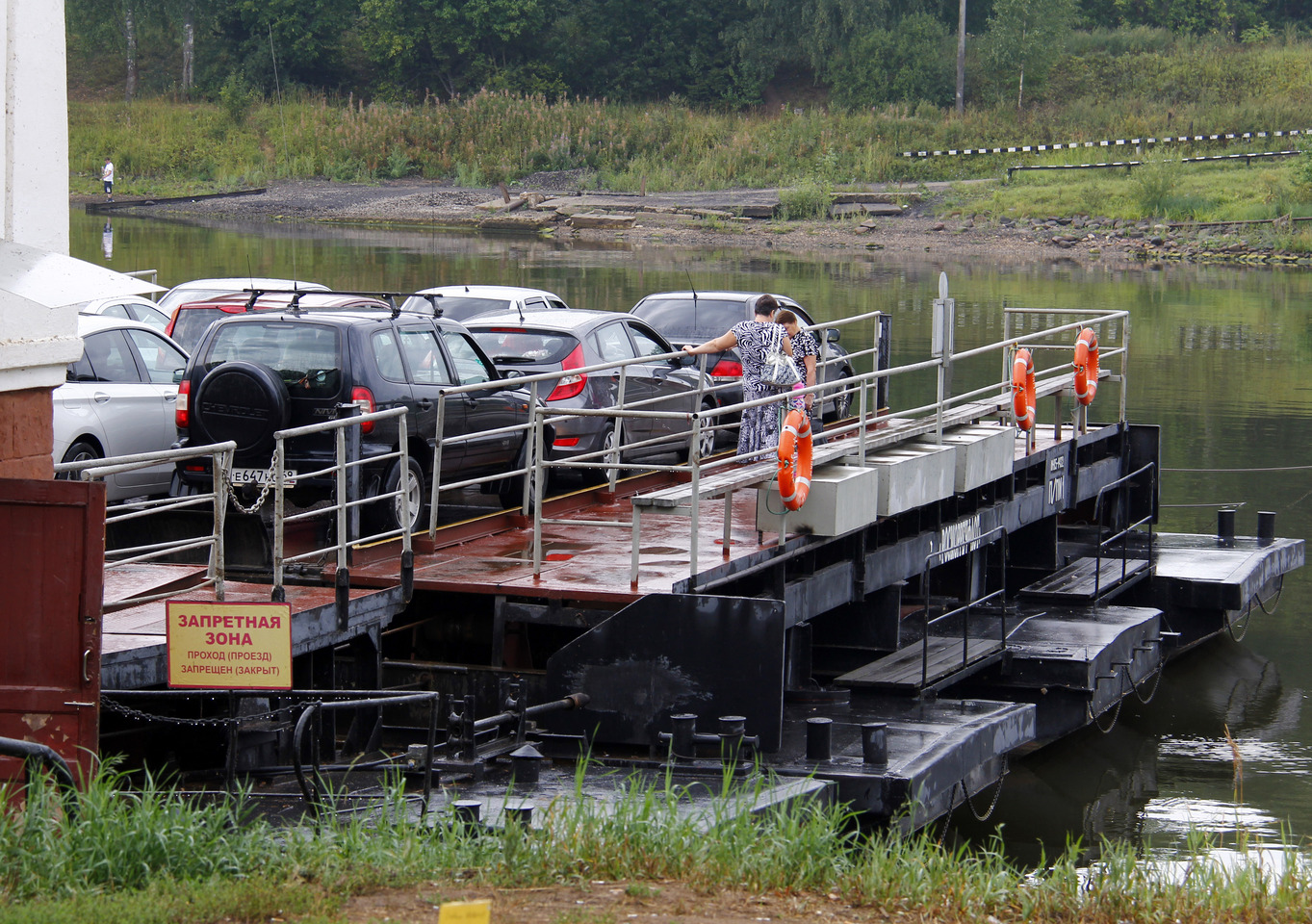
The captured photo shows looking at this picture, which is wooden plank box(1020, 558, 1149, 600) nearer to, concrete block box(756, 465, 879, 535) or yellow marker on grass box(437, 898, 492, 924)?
concrete block box(756, 465, 879, 535)

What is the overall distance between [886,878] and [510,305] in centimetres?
Answer: 1467

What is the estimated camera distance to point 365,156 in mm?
63875

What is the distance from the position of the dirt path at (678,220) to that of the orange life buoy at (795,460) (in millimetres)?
40259

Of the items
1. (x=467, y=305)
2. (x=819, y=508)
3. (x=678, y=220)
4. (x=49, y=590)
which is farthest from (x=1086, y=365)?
(x=678, y=220)

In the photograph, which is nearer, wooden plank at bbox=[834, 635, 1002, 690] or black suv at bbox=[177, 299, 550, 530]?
black suv at bbox=[177, 299, 550, 530]

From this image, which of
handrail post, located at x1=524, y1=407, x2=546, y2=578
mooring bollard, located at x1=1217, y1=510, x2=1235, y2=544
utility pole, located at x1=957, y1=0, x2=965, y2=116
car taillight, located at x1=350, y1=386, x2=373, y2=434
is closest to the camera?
handrail post, located at x1=524, y1=407, x2=546, y2=578

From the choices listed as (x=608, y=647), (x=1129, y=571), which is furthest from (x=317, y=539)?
(x=1129, y=571)

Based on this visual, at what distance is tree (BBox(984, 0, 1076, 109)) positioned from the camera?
68.7m

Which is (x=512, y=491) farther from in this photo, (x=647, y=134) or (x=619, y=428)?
(x=647, y=134)

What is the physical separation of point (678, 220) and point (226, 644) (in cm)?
4712

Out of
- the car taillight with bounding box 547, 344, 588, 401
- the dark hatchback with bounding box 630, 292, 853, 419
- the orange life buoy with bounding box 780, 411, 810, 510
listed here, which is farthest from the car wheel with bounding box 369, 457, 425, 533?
the dark hatchback with bounding box 630, 292, 853, 419

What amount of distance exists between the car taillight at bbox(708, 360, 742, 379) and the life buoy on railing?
4177 millimetres

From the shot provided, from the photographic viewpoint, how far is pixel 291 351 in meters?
Answer: 11.8

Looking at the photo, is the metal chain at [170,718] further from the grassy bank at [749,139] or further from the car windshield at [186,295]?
the grassy bank at [749,139]
